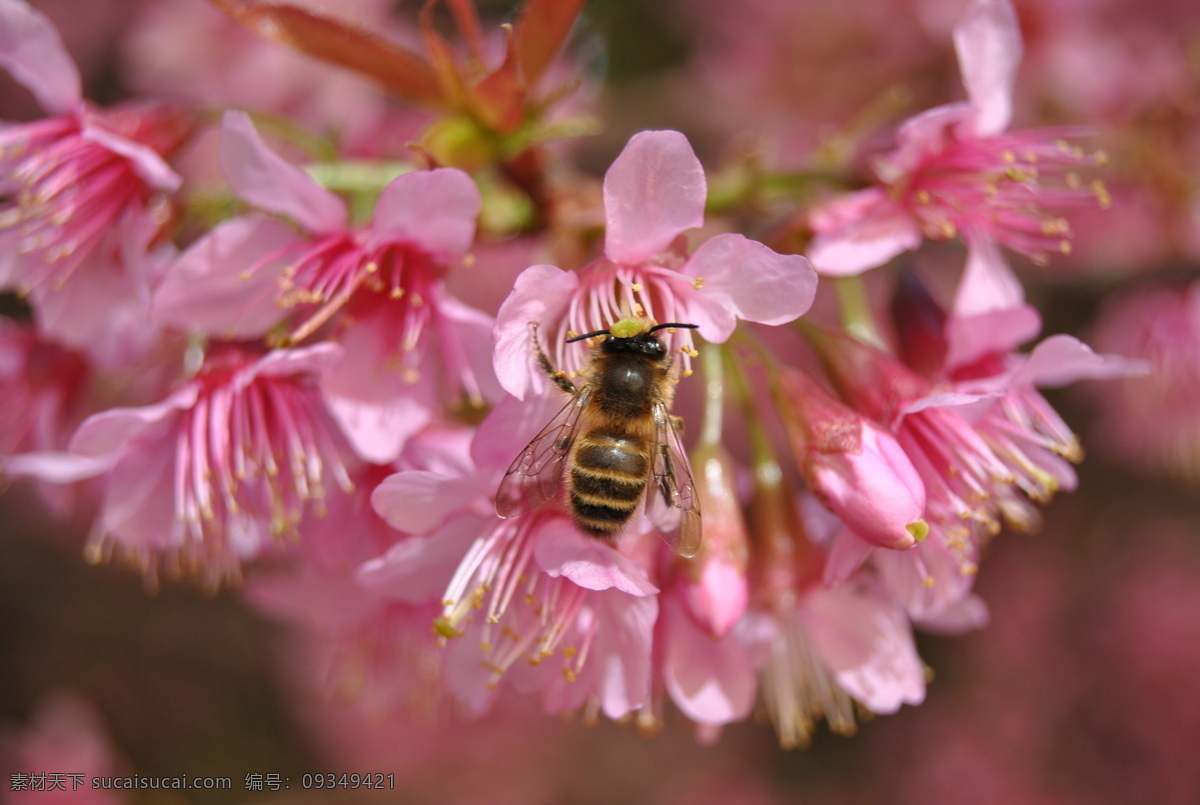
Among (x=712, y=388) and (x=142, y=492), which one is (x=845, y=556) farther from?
(x=142, y=492)

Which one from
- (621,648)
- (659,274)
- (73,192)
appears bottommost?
(621,648)

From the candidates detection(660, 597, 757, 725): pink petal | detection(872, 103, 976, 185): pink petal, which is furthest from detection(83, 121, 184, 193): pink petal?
detection(872, 103, 976, 185): pink petal

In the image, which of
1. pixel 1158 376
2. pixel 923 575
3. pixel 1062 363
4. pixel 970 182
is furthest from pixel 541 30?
pixel 1158 376

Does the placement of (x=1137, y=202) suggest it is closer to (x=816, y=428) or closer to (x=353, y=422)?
(x=816, y=428)

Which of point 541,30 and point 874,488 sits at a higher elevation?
point 541,30

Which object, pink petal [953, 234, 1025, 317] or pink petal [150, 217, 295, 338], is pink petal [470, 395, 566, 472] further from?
pink petal [953, 234, 1025, 317]

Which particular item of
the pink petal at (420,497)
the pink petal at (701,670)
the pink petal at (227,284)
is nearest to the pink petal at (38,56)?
the pink petal at (227,284)

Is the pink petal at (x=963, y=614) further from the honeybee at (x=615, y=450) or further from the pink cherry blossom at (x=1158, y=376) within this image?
the pink cherry blossom at (x=1158, y=376)
